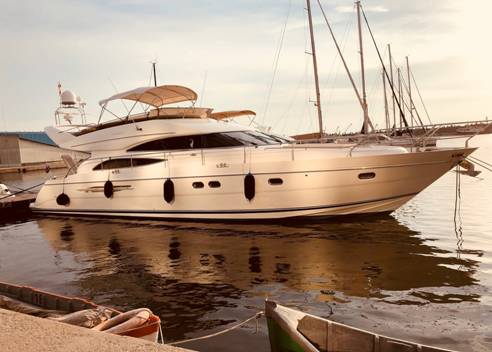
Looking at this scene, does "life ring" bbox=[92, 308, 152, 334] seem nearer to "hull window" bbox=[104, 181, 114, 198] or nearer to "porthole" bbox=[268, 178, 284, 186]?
"porthole" bbox=[268, 178, 284, 186]

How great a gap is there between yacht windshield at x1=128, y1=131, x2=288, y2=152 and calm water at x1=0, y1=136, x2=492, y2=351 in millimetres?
2567

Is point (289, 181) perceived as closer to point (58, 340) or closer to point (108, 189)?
point (108, 189)

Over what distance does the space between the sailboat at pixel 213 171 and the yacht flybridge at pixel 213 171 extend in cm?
3

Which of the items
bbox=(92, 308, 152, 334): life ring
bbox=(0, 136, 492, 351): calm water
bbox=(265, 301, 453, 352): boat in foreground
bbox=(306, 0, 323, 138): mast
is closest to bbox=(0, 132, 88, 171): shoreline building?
bbox=(306, 0, 323, 138): mast

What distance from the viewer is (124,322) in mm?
3723

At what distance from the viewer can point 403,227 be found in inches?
446

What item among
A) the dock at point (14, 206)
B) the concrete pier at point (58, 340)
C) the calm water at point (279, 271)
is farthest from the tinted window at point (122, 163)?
the concrete pier at point (58, 340)

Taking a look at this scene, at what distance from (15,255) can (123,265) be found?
3.57m

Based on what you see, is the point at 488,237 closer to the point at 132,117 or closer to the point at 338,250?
the point at 338,250

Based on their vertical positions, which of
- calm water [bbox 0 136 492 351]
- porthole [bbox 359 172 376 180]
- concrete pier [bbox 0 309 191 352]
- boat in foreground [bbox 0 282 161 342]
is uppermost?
porthole [bbox 359 172 376 180]

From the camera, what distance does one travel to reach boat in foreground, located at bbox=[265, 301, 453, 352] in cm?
339

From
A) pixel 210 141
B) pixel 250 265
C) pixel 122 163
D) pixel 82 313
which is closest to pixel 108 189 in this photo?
pixel 122 163

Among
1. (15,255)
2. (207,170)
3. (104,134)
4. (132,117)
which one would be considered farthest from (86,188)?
(207,170)

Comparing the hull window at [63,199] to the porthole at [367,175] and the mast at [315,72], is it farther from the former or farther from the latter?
the porthole at [367,175]
